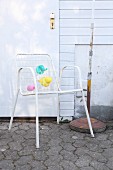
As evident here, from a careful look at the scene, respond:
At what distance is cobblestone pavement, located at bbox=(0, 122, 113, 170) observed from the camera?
9.35 ft

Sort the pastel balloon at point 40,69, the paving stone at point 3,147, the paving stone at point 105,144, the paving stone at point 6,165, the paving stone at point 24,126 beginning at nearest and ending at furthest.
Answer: the paving stone at point 6,165 < the paving stone at point 3,147 < the paving stone at point 105,144 < the pastel balloon at point 40,69 < the paving stone at point 24,126

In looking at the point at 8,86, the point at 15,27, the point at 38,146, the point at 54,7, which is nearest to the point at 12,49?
the point at 15,27

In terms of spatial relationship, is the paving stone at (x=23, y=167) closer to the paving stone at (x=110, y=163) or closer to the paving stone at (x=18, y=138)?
the paving stone at (x=18, y=138)

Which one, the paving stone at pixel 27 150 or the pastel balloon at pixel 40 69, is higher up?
the pastel balloon at pixel 40 69

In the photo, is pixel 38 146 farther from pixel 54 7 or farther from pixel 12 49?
pixel 54 7

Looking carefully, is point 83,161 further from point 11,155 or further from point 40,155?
point 11,155

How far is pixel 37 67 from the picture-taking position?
3752 mm

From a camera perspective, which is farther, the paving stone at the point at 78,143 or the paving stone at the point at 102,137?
the paving stone at the point at 102,137

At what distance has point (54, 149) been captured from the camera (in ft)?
10.5

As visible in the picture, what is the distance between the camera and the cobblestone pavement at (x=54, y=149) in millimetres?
2850

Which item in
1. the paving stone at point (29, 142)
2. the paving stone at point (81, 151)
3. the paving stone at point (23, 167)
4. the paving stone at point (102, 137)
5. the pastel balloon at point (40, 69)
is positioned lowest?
the paving stone at point (23, 167)

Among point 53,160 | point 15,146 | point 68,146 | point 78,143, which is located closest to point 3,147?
point 15,146

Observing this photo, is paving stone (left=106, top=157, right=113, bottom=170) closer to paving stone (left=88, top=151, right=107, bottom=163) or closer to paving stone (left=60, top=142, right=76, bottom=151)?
paving stone (left=88, top=151, right=107, bottom=163)

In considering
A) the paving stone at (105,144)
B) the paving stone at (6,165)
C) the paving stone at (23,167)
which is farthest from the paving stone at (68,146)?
the paving stone at (6,165)
